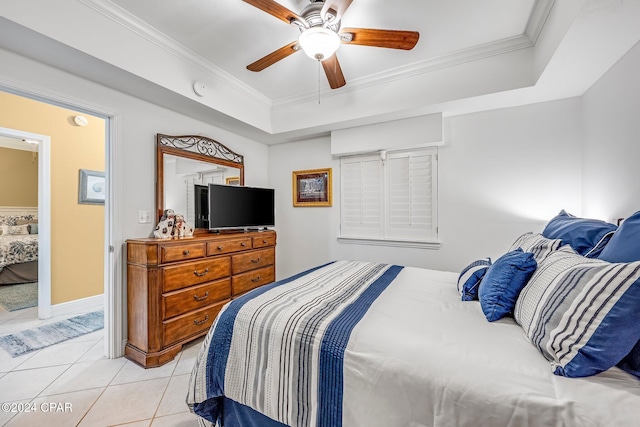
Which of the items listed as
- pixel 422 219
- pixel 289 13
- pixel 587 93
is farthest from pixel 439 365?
pixel 587 93

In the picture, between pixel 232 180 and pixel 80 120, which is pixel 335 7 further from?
pixel 80 120

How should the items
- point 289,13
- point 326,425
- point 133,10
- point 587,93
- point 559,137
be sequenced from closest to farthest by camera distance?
point 326,425
point 289,13
point 133,10
point 587,93
point 559,137

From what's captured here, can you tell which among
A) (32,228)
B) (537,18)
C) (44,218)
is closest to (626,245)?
(537,18)

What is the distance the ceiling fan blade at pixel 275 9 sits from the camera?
1.44 meters

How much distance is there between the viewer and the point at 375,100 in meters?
2.79

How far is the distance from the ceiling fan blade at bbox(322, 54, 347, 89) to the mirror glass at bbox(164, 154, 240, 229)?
1715 millimetres

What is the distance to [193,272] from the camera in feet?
7.74

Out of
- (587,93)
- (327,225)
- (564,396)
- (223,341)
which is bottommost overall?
(223,341)

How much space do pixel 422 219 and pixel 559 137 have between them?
1.43 meters

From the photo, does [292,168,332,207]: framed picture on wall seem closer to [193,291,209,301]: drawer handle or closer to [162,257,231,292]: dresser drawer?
[162,257,231,292]: dresser drawer

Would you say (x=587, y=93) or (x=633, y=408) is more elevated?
(x=587, y=93)

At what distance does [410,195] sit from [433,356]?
235cm

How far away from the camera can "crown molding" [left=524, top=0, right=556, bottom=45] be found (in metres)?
1.72

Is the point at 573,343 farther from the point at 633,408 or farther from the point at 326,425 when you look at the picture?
the point at 326,425
